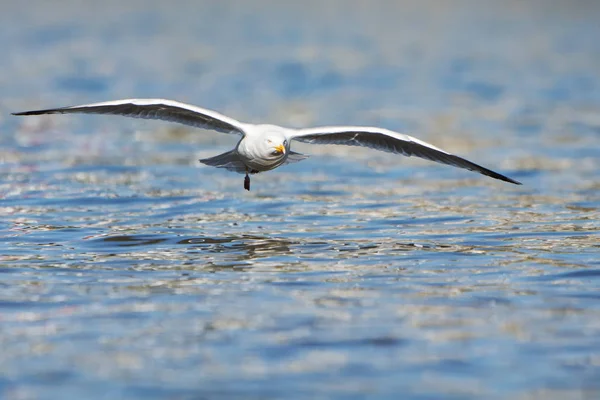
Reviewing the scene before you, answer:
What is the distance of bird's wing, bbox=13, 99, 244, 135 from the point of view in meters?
13.6

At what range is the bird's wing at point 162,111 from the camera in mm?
13641

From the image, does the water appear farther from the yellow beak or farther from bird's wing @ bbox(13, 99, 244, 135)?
bird's wing @ bbox(13, 99, 244, 135)

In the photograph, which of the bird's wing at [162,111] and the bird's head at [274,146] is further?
the bird's wing at [162,111]

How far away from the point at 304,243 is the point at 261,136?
135 centimetres

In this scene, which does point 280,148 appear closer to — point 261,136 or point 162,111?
point 261,136

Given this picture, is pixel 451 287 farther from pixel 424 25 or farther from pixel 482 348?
pixel 424 25

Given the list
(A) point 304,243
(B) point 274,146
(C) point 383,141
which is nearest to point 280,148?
(B) point 274,146

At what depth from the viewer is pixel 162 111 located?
14.1 metres

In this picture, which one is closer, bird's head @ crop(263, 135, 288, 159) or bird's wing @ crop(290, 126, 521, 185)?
bird's head @ crop(263, 135, 288, 159)

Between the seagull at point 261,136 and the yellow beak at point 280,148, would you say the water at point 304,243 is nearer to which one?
the seagull at point 261,136

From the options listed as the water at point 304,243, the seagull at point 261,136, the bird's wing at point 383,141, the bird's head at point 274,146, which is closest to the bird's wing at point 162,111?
the seagull at point 261,136

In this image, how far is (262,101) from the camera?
28.7 metres

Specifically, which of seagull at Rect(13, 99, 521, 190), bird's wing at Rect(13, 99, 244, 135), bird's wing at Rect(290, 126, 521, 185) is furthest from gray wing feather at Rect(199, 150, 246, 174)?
bird's wing at Rect(290, 126, 521, 185)

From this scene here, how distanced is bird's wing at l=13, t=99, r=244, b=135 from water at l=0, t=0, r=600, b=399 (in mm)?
1313
